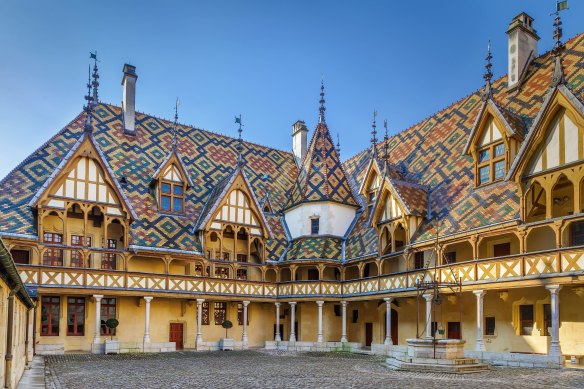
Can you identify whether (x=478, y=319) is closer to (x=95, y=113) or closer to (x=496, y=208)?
(x=496, y=208)

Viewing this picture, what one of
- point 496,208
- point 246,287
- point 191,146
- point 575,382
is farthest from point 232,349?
point 575,382

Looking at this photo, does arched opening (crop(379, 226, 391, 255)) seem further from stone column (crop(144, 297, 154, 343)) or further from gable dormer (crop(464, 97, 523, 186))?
stone column (crop(144, 297, 154, 343))

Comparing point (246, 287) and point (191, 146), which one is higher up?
point (191, 146)

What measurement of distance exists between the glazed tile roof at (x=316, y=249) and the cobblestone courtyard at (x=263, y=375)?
7854mm

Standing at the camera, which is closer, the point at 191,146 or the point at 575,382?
the point at 575,382

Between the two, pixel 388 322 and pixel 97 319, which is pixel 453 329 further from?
pixel 97 319

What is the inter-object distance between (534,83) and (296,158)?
17.0m

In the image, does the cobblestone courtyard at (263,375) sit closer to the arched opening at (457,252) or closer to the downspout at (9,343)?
the downspout at (9,343)

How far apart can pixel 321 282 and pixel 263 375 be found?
12364mm

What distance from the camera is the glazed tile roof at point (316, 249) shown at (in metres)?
28.5

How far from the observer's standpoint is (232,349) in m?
27.0

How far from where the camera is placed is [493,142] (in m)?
22.3

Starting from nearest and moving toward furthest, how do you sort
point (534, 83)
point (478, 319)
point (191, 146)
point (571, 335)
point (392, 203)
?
point (571, 335), point (478, 319), point (534, 83), point (392, 203), point (191, 146)

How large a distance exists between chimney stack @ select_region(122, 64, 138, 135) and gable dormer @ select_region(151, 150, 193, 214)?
12.1 feet
